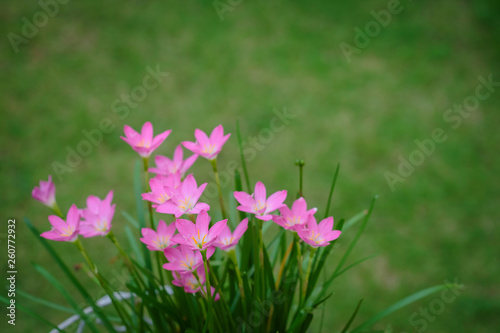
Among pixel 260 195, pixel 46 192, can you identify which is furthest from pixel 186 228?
pixel 46 192

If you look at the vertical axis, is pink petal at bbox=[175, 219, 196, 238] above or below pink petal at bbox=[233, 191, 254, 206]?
above

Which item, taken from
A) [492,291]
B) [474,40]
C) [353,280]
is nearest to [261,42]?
[474,40]

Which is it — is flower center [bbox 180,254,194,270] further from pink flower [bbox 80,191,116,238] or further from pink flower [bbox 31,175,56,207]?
pink flower [bbox 31,175,56,207]

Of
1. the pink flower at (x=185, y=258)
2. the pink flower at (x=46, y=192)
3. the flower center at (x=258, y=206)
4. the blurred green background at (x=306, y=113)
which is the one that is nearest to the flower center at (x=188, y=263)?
the pink flower at (x=185, y=258)

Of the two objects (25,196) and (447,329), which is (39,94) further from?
(447,329)

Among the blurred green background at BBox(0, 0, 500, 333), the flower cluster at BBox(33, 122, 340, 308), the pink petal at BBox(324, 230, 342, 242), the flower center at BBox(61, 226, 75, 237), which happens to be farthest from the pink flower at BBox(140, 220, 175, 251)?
the blurred green background at BBox(0, 0, 500, 333)

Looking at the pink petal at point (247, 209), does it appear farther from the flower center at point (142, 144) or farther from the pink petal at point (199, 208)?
the flower center at point (142, 144)
